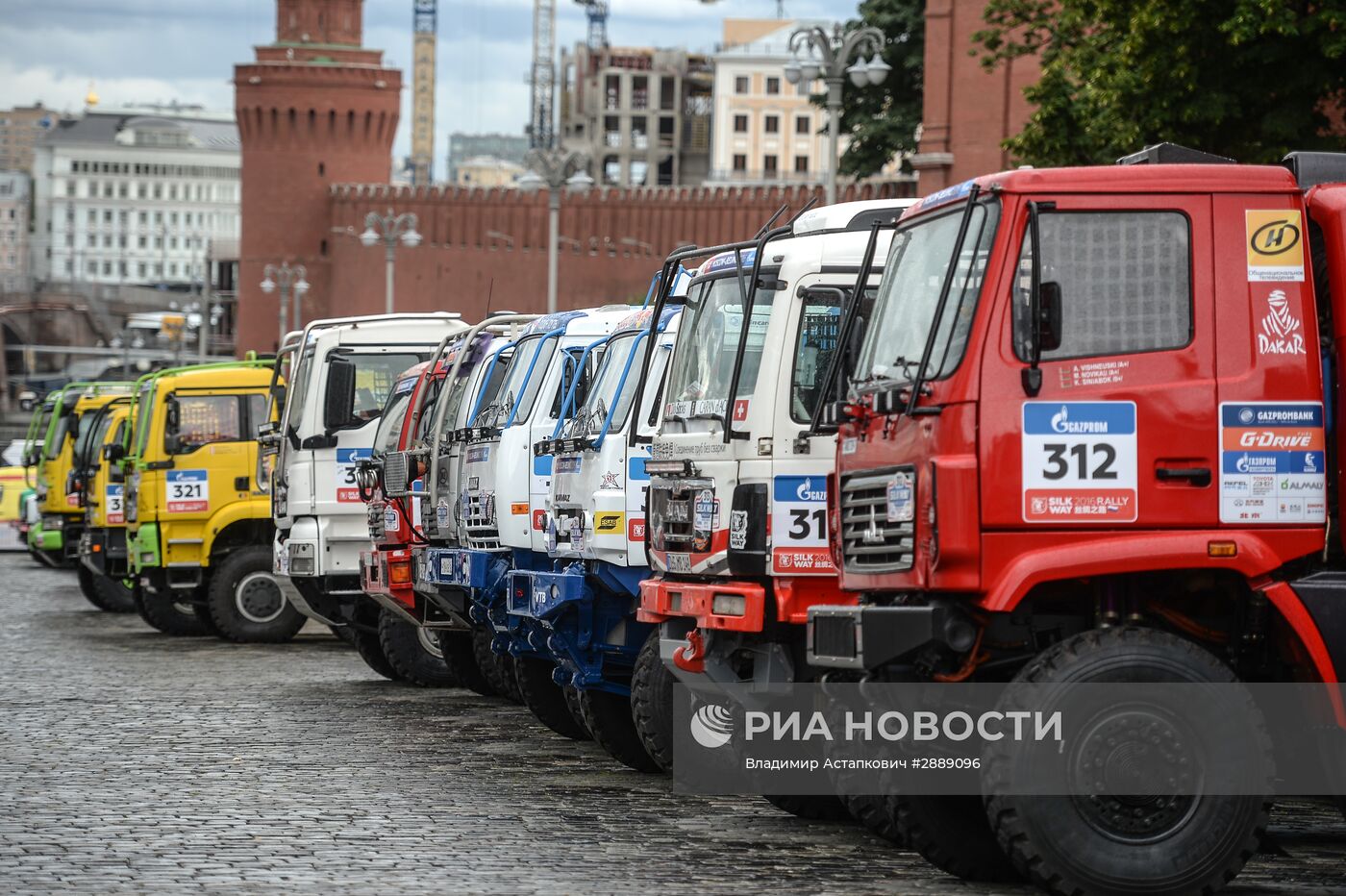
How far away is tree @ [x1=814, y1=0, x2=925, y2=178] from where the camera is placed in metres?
56.1

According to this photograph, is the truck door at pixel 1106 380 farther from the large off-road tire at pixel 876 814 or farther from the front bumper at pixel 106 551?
the front bumper at pixel 106 551

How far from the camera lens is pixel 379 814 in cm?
1091

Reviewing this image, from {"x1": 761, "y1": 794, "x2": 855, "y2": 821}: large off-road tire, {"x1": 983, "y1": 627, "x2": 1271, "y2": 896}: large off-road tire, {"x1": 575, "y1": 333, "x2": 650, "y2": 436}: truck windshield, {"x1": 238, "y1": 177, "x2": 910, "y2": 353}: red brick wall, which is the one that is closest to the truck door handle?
{"x1": 983, "y1": 627, "x2": 1271, "y2": 896}: large off-road tire

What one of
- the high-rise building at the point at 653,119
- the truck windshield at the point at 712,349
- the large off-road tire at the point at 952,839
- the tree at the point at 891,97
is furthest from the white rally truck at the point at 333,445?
the high-rise building at the point at 653,119

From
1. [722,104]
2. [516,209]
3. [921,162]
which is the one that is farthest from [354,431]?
[722,104]

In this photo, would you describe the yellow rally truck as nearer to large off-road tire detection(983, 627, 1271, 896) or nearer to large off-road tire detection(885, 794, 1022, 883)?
large off-road tire detection(885, 794, 1022, 883)

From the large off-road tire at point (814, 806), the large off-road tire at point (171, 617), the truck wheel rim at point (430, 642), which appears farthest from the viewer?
the large off-road tire at point (171, 617)

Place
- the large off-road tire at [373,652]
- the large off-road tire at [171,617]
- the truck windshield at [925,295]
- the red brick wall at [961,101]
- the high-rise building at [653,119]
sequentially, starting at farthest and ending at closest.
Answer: the high-rise building at [653,119] → the red brick wall at [961,101] → the large off-road tire at [171,617] → the large off-road tire at [373,652] → the truck windshield at [925,295]

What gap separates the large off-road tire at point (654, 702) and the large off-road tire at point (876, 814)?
154cm

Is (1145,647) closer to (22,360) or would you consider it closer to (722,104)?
(722,104)

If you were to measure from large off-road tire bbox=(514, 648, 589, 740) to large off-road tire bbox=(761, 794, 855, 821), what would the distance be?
3.49 meters

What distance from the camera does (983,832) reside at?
9242 mm

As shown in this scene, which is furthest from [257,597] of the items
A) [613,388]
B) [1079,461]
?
[1079,461]

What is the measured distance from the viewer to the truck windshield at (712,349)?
35.5 ft
